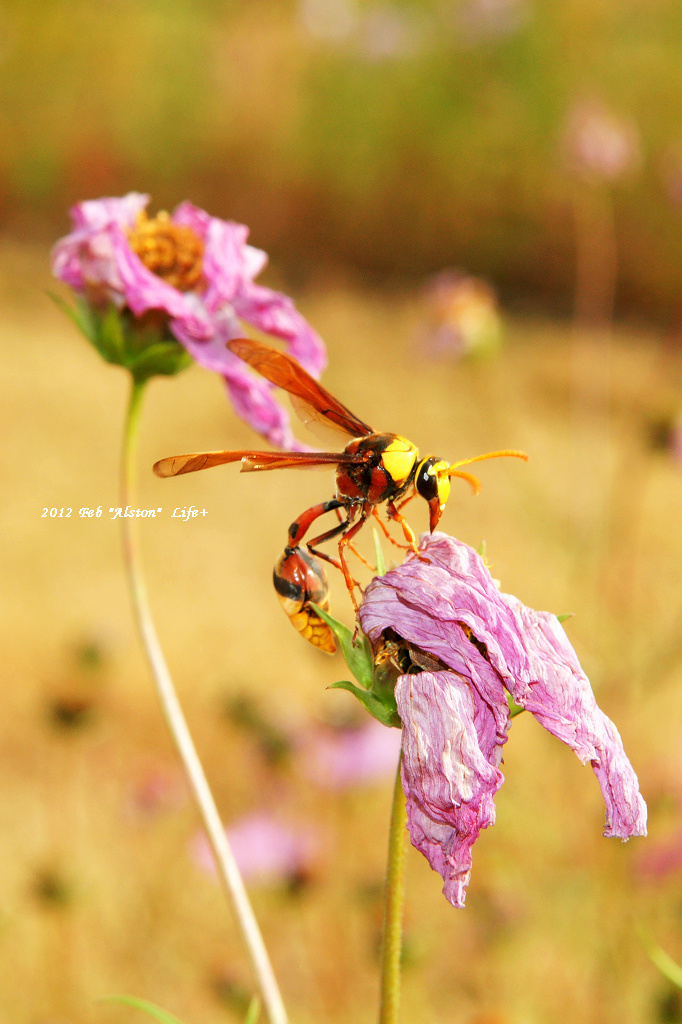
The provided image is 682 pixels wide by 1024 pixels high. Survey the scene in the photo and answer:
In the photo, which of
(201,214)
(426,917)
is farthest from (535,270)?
(201,214)

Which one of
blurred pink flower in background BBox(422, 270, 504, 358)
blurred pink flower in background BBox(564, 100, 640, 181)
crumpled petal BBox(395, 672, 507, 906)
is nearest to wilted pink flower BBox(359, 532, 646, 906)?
crumpled petal BBox(395, 672, 507, 906)

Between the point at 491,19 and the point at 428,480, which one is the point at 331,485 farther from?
the point at 491,19

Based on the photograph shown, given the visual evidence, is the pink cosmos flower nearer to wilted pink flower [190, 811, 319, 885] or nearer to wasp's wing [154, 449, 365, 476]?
wasp's wing [154, 449, 365, 476]

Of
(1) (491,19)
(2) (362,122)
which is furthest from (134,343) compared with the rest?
(1) (491,19)

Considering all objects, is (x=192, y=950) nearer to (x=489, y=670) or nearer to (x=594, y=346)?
(x=489, y=670)

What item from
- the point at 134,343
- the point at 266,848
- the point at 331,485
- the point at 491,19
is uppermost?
the point at 491,19

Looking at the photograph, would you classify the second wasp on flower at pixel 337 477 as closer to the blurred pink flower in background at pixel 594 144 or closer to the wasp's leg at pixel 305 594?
the wasp's leg at pixel 305 594

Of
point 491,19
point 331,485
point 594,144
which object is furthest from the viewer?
point 491,19
